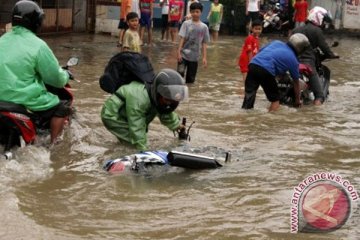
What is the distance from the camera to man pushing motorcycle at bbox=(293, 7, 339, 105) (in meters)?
10.3

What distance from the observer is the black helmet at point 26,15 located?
609 cm

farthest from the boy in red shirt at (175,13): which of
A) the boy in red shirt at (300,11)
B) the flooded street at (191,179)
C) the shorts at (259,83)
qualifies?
the shorts at (259,83)

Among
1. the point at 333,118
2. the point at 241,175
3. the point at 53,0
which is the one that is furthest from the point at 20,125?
the point at 53,0

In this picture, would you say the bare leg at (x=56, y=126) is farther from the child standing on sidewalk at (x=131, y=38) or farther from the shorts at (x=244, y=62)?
the shorts at (x=244, y=62)

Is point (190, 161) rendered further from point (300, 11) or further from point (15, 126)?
point (300, 11)

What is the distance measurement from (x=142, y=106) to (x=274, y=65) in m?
3.24

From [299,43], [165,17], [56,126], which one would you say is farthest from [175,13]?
[56,126]

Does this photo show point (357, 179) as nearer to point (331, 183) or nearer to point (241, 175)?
point (241, 175)

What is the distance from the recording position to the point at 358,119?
9.48m

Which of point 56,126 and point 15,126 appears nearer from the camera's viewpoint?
point 15,126

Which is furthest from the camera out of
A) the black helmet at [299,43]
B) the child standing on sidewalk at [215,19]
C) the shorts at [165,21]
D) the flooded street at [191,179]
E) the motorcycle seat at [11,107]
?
the child standing on sidewalk at [215,19]

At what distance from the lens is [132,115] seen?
641 centimetres

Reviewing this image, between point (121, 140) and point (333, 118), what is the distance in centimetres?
387

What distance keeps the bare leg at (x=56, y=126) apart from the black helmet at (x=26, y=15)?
2.98 ft
